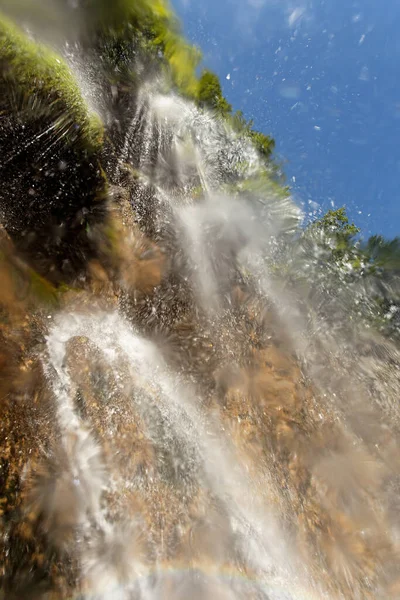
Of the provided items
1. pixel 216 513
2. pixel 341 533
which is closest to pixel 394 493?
pixel 341 533

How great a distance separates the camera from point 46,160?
17.6 ft

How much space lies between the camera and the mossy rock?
16.7ft

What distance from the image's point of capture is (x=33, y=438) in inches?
167

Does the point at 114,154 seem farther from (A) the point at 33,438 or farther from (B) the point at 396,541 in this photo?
(B) the point at 396,541

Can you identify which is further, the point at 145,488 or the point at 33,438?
the point at 145,488

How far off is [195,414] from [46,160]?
409 cm

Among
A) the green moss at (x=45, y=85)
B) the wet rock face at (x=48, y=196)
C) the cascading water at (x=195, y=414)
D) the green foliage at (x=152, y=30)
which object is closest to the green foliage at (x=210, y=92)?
the green foliage at (x=152, y=30)

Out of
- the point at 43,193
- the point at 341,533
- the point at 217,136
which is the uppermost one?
the point at 217,136

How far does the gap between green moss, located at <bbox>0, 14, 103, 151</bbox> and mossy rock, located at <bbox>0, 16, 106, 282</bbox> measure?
1 cm

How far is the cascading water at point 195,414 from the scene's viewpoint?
4.24 m

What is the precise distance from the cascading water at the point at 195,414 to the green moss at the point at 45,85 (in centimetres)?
73

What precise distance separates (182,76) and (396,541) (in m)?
8.80

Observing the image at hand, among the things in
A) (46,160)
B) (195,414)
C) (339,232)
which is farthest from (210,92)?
(195,414)

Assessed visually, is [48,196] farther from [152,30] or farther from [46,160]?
[152,30]
